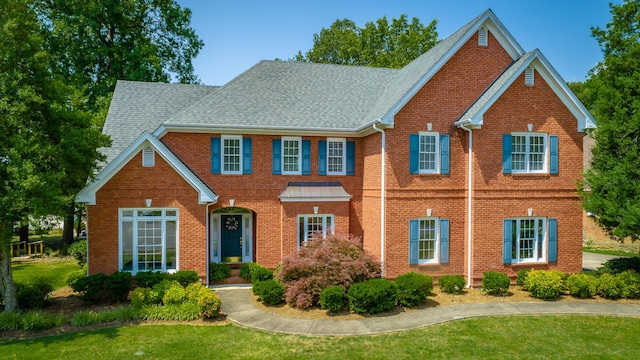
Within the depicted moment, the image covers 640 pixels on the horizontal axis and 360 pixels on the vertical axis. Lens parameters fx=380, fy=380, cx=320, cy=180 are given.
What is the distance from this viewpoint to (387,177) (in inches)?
635

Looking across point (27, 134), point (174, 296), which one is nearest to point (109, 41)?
point (27, 134)

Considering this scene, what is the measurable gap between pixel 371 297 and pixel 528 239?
339 inches

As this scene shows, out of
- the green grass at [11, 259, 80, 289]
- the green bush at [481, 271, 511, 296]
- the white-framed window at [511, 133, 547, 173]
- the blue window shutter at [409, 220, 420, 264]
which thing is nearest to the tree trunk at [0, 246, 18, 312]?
the green grass at [11, 259, 80, 289]

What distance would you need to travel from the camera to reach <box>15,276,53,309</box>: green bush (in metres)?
13.2

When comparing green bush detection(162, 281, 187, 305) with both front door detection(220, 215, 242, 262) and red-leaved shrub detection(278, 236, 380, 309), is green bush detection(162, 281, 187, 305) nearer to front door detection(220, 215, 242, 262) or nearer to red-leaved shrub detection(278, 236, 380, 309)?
red-leaved shrub detection(278, 236, 380, 309)

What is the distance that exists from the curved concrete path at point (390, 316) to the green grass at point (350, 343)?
44 cm

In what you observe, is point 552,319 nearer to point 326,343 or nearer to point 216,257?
point 326,343

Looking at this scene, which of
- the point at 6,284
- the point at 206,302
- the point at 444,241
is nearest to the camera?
the point at 206,302

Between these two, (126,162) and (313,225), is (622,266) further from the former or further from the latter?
(126,162)

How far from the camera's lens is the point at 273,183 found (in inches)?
704

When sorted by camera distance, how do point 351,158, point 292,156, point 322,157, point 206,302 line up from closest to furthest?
point 206,302, point 292,156, point 322,157, point 351,158

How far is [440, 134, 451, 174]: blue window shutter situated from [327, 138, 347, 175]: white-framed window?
4.53m

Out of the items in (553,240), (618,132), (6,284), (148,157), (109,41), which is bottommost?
(6,284)

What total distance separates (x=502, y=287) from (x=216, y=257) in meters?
12.6
